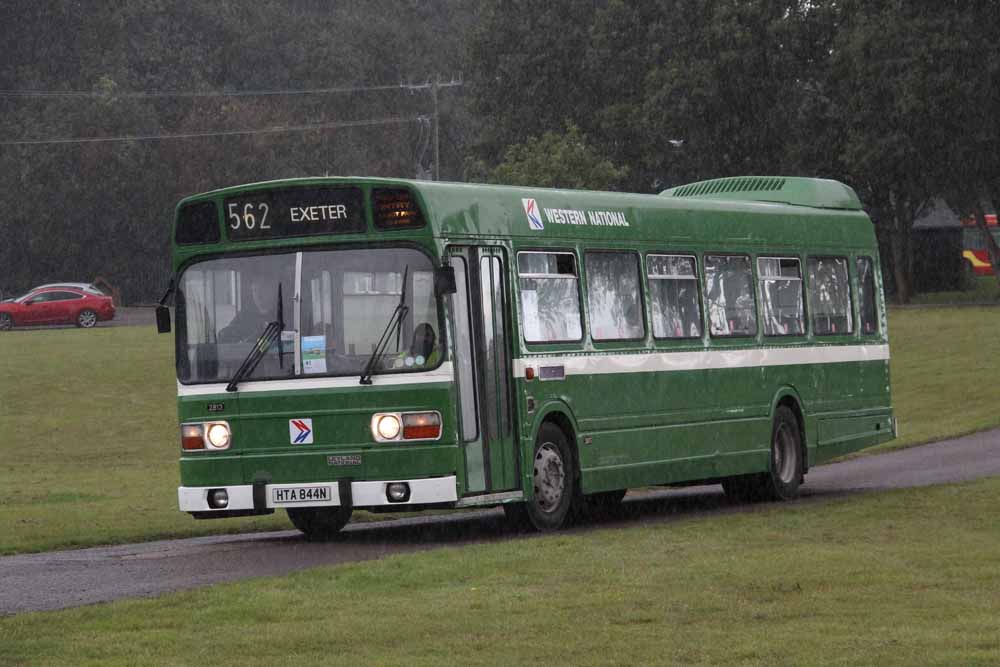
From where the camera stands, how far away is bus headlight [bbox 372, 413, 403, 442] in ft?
51.7

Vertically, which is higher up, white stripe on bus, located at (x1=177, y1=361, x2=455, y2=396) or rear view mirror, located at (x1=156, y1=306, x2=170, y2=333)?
rear view mirror, located at (x1=156, y1=306, x2=170, y2=333)

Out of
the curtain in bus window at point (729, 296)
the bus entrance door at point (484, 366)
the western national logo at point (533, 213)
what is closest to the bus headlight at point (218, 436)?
the bus entrance door at point (484, 366)

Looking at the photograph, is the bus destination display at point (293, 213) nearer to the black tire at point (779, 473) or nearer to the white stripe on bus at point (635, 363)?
the white stripe on bus at point (635, 363)

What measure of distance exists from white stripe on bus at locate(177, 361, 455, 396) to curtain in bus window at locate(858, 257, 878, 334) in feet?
28.2

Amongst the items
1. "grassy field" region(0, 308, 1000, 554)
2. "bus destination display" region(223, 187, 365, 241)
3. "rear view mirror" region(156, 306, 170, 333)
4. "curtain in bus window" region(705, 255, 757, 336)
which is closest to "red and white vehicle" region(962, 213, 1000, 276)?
"grassy field" region(0, 308, 1000, 554)

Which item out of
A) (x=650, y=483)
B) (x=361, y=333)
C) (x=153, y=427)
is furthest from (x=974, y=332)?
(x=361, y=333)

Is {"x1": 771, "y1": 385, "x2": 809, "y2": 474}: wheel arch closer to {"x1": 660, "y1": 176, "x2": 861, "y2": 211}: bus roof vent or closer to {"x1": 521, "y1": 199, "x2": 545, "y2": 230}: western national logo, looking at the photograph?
{"x1": 660, "y1": 176, "x2": 861, "y2": 211}: bus roof vent

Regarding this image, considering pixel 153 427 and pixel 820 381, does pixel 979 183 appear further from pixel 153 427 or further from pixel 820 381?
pixel 820 381

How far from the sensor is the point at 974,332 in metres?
52.3

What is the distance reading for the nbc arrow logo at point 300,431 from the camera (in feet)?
52.3

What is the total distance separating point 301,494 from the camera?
15906 millimetres

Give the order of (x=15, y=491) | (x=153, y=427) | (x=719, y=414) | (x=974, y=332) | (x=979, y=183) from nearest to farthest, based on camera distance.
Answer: (x=719, y=414)
(x=15, y=491)
(x=153, y=427)
(x=974, y=332)
(x=979, y=183)

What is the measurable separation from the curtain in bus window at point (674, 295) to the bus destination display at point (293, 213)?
12.5 feet

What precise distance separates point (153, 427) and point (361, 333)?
21.4 metres
